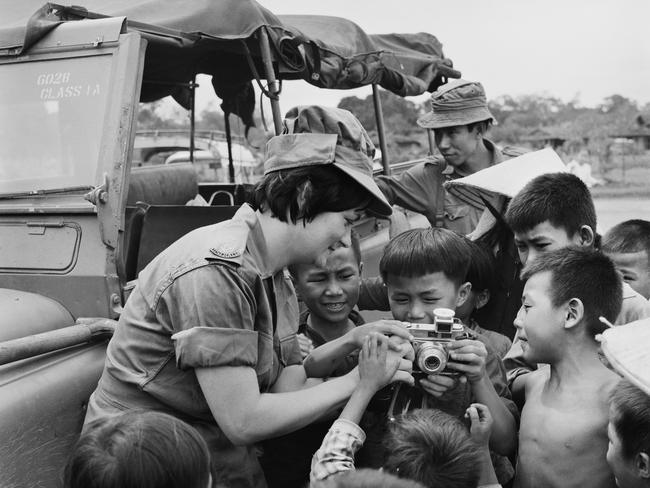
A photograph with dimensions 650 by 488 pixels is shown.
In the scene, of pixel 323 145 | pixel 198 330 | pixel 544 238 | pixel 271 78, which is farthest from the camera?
pixel 271 78

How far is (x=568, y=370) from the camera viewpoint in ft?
7.24

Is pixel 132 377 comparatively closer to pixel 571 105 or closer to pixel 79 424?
pixel 79 424

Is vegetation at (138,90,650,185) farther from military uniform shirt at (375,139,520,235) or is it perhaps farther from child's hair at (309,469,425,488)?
child's hair at (309,469,425,488)

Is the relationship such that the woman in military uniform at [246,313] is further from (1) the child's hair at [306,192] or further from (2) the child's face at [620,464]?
(2) the child's face at [620,464]

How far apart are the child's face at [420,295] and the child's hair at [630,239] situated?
3.05ft

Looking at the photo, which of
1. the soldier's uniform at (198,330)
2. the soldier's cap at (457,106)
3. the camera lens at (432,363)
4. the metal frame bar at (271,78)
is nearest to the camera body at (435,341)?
the camera lens at (432,363)

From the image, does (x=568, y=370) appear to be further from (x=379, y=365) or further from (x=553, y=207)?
(x=553, y=207)

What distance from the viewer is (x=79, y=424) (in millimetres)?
2457

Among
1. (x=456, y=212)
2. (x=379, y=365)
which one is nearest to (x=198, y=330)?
(x=379, y=365)

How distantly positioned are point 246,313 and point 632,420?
3.24 ft

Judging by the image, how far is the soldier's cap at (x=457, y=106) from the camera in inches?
173

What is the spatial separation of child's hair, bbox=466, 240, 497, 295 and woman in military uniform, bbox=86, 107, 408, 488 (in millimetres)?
554

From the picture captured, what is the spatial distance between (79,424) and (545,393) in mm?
1451

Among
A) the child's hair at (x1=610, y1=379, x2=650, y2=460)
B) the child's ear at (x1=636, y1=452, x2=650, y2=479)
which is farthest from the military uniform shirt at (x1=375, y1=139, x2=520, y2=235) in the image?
the child's ear at (x1=636, y1=452, x2=650, y2=479)
